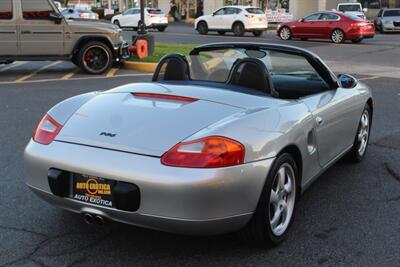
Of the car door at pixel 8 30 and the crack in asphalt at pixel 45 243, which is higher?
the car door at pixel 8 30

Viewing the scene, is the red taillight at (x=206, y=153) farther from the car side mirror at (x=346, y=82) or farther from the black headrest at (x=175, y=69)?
the car side mirror at (x=346, y=82)

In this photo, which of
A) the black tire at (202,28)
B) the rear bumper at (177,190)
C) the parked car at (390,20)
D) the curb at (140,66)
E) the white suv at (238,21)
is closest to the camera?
the rear bumper at (177,190)

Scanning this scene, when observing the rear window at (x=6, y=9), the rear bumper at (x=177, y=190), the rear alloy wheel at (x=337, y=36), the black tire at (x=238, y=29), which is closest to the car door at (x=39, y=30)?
Answer: the rear window at (x=6, y=9)

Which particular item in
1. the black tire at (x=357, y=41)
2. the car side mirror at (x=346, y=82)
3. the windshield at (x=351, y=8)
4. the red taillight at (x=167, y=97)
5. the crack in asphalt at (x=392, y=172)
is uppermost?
the windshield at (x=351, y=8)

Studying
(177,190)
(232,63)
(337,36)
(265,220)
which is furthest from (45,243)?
(337,36)

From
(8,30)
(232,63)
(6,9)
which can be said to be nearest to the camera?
(232,63)

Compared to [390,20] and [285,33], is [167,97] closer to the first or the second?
[285,33]

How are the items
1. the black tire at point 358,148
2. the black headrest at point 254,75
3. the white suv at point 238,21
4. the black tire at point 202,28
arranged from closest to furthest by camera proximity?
the black headrest at point 254,75 < the black tire at point 358,148 < the white suv at point 238,21 < the black tire at point 202,28

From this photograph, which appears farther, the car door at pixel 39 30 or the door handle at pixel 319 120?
the car door at pixel 39 30

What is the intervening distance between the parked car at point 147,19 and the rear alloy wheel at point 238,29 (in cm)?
573

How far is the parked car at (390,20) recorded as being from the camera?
1256 inches

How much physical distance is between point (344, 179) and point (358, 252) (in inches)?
65.7

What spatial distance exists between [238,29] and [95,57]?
16671 millimetres

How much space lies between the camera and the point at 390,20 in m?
32.0
